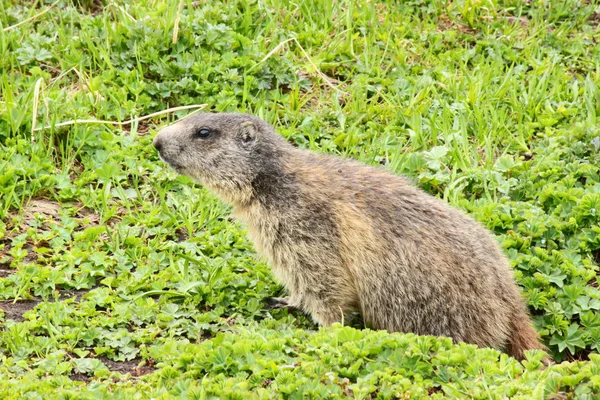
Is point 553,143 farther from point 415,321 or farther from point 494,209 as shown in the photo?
point 415,321

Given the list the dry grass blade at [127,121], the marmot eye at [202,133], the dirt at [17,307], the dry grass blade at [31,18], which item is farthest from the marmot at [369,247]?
the dry grass blade at [31,18]

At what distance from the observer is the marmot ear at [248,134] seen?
611cm

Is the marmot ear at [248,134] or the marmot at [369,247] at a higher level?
the marmot ear at [248,134]

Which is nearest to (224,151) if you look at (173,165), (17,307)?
(173,165)

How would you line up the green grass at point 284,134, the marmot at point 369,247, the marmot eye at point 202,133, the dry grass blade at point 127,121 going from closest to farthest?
the green grass at point 284,134, the marmot at point 369,247, the marmot eye at point 202,133, the dry grass blade at point 127,121

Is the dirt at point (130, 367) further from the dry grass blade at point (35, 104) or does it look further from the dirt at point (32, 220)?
the dry grass blade at point (35, 104)

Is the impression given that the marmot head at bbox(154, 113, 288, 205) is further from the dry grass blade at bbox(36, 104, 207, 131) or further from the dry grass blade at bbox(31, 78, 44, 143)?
the dry grass blade at bbox(31, 78, 44, 143)

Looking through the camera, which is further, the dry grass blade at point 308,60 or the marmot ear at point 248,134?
the dry grass blade at point 308,60

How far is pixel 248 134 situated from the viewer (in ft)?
20.1

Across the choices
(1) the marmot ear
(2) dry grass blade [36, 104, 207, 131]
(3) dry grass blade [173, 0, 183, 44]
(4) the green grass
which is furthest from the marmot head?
(3) dry grass blade [173, 0, 183, 44]

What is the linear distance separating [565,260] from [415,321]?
120 centimetres

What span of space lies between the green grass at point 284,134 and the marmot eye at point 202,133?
0.78 metres

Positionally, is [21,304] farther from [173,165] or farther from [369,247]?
[369,247]

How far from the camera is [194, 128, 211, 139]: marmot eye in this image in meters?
6.22
